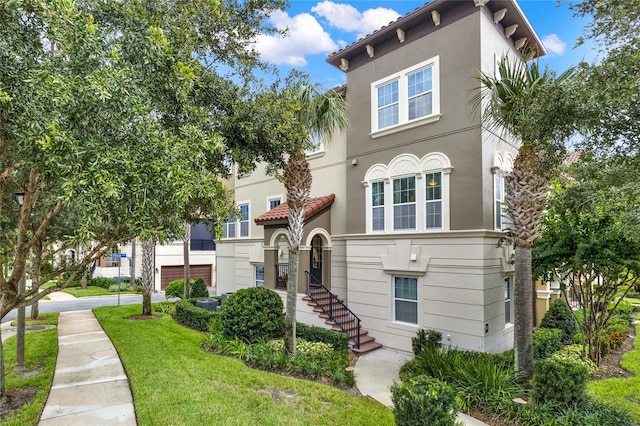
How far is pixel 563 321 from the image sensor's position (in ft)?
37.5

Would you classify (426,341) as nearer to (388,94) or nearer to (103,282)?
(388,94)

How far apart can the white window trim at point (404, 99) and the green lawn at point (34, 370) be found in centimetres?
1142

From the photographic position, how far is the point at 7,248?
39.2 ft

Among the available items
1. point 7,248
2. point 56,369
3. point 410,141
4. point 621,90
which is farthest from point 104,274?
point 621,90

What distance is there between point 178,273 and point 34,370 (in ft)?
74.7

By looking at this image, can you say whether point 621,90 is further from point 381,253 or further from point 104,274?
point 104,274

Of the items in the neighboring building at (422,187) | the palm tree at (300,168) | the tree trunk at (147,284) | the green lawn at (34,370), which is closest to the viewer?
the green lawn at (34,370)

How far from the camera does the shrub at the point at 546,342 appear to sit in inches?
373

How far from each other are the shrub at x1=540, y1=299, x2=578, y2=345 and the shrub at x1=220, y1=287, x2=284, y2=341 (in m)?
8.87

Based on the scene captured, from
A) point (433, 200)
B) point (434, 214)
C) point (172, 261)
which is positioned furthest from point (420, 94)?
point (172, 261)

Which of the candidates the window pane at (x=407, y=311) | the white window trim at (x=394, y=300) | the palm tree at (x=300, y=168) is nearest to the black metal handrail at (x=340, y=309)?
the white window trim at (x=394, y=300)

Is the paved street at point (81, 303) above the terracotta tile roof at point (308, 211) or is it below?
below

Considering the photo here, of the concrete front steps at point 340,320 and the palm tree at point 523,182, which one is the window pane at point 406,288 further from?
the palm tree at point 523,182

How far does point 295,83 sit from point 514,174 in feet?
19.5
